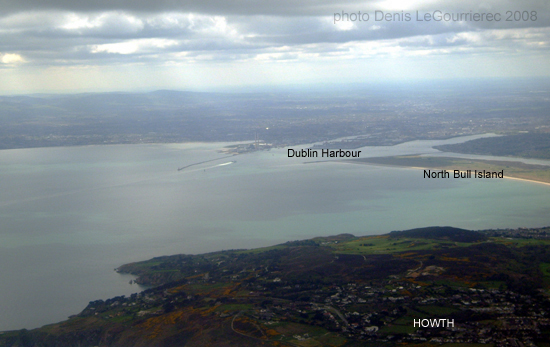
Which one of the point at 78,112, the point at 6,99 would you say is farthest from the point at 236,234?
the point at 6,99

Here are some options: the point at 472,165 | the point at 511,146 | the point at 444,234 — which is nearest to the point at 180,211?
the point at 444,234

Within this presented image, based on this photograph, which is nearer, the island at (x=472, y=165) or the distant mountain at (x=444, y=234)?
the distant mountain at (x=444, y=234)

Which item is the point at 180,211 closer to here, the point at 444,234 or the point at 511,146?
the point at 444,234

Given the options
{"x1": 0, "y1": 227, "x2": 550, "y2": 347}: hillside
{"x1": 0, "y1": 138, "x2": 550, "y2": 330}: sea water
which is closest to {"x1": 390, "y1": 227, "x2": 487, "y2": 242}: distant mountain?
{"x1": 0, "y1": 227, "x2": 550, "y2": 347}: hillside

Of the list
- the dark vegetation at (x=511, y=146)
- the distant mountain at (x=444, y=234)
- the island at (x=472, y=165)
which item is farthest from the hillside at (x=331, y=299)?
the dark vegetation at (x=511, y=146)

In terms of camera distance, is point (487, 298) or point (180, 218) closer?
point (487, 298)

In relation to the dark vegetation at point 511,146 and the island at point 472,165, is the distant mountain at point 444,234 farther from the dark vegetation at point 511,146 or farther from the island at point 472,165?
the dark vegetation at point 511,146

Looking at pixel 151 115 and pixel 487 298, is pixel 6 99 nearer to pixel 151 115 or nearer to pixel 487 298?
pixel 151 115
